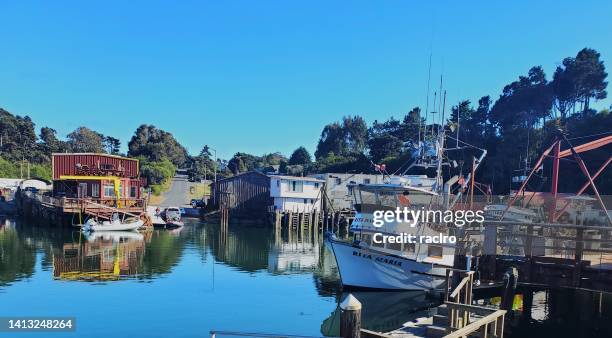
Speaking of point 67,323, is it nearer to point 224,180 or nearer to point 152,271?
point 152,271

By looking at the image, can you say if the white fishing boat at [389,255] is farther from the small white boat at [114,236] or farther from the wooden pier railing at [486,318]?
the small white boat at [114,236]

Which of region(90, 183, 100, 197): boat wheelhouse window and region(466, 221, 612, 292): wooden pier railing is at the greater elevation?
region(466, 221, 612, 292): wooden pier railing

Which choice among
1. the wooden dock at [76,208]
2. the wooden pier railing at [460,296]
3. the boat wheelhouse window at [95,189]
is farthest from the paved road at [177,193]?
the wooden pier railing at [460,296]

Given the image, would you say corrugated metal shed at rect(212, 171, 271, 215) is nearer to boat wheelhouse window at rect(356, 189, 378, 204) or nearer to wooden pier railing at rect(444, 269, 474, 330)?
boat wheelhouse window at rect(356, 189, 378, 204)

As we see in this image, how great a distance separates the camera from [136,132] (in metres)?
86.8

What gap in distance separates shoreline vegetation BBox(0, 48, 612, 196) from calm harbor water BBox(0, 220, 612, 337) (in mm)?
30737

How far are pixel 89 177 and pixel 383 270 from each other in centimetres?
3924

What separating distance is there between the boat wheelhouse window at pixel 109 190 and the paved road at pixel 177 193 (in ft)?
60.4

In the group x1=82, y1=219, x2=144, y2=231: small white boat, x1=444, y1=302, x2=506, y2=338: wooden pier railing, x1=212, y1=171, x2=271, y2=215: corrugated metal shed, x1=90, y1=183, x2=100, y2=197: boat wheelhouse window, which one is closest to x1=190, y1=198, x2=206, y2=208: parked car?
x1=212, y1=171, x2=271, y2=215: corrugated metal shed

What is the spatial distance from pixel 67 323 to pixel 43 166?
71.9m

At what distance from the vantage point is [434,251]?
2014 centimetres

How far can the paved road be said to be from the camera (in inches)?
2783

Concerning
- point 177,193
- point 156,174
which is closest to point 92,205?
point 156,174

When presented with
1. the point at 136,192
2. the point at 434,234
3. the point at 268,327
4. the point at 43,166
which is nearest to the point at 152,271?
the point at 268,327
